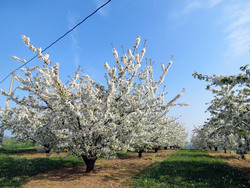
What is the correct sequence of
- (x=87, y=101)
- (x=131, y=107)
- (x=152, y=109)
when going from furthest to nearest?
(x=152, y=109)
(x=131, y=107)
(x=87, y=101)

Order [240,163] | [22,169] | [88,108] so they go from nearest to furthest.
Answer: [88,108], [22,169], [240,163]

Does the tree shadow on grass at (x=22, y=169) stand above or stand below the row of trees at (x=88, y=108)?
below

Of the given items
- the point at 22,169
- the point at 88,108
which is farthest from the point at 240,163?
the point at 22,169

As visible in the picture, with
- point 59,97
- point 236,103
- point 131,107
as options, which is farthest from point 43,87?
point 236,103

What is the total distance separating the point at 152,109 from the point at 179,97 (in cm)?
173

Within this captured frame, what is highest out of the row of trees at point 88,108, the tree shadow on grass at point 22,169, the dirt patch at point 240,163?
the row of trees at point 88,108

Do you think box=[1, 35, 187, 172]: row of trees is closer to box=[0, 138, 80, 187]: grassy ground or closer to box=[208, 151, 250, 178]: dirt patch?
box=[0, 138, 80, 187]: grassy ground

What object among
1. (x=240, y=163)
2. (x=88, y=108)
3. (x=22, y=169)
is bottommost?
(x=240, y=163)

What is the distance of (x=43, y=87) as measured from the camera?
823 cm

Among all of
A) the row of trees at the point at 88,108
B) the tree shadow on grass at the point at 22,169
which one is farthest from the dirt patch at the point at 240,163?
the tree shadow on grass at the point at 22,169

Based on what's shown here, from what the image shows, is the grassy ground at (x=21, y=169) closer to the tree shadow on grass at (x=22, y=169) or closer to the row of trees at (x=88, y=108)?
the tree shadow on grass at (x=22, y=169)

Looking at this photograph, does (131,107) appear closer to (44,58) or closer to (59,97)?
(59,97)

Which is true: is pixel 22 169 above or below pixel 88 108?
below

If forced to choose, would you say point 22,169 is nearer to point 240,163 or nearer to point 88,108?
point 88,108
